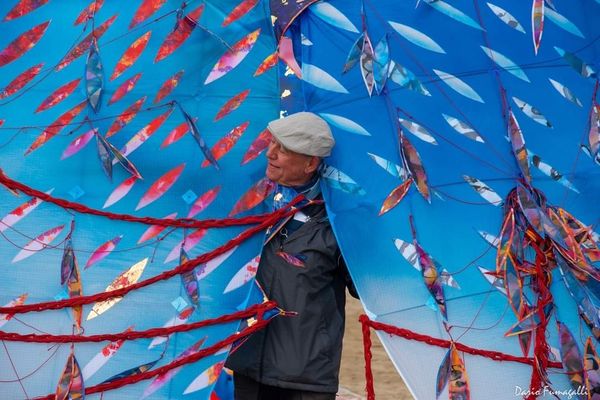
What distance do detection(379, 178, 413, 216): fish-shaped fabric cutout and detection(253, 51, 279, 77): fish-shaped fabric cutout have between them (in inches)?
20.8

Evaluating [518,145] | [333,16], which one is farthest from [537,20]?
[333,16]

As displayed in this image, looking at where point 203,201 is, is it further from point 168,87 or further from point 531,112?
point 531,112

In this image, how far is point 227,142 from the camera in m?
3.30

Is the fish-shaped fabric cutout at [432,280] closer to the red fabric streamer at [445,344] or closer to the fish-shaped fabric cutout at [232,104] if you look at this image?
the red fabric streamer at [445,344]

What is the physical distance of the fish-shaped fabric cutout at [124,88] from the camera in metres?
3.28

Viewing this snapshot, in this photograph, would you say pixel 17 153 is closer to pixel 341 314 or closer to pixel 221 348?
pixel 221 348

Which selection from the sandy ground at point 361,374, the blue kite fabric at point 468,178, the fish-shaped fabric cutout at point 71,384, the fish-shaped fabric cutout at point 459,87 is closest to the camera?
the fish-shaped fabric cutout at point 71,384

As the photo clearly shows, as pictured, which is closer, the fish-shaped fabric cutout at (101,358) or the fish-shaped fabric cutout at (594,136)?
the fish-shaped fabric cutout at (101,358)

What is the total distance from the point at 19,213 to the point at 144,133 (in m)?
0.44

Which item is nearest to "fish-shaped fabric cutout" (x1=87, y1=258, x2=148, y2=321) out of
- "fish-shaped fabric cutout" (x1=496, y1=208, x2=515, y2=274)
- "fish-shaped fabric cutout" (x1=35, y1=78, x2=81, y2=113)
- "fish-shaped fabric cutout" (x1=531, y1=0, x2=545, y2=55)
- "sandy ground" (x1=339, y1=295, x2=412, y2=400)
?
"fish-shaped fabric cutout" (x1=35, y1=78, x2=81, y2=113)

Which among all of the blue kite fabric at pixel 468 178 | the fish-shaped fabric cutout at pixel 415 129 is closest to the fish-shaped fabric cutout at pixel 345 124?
the blue kite fabric at pixel 468 178

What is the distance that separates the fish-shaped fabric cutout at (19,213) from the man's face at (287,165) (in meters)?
0.66

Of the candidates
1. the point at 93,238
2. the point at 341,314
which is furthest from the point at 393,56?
the point at 93,238

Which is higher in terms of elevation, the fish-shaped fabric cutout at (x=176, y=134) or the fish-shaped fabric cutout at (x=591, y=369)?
the fish-shaped fabric cutout at (x=176, y=134)
